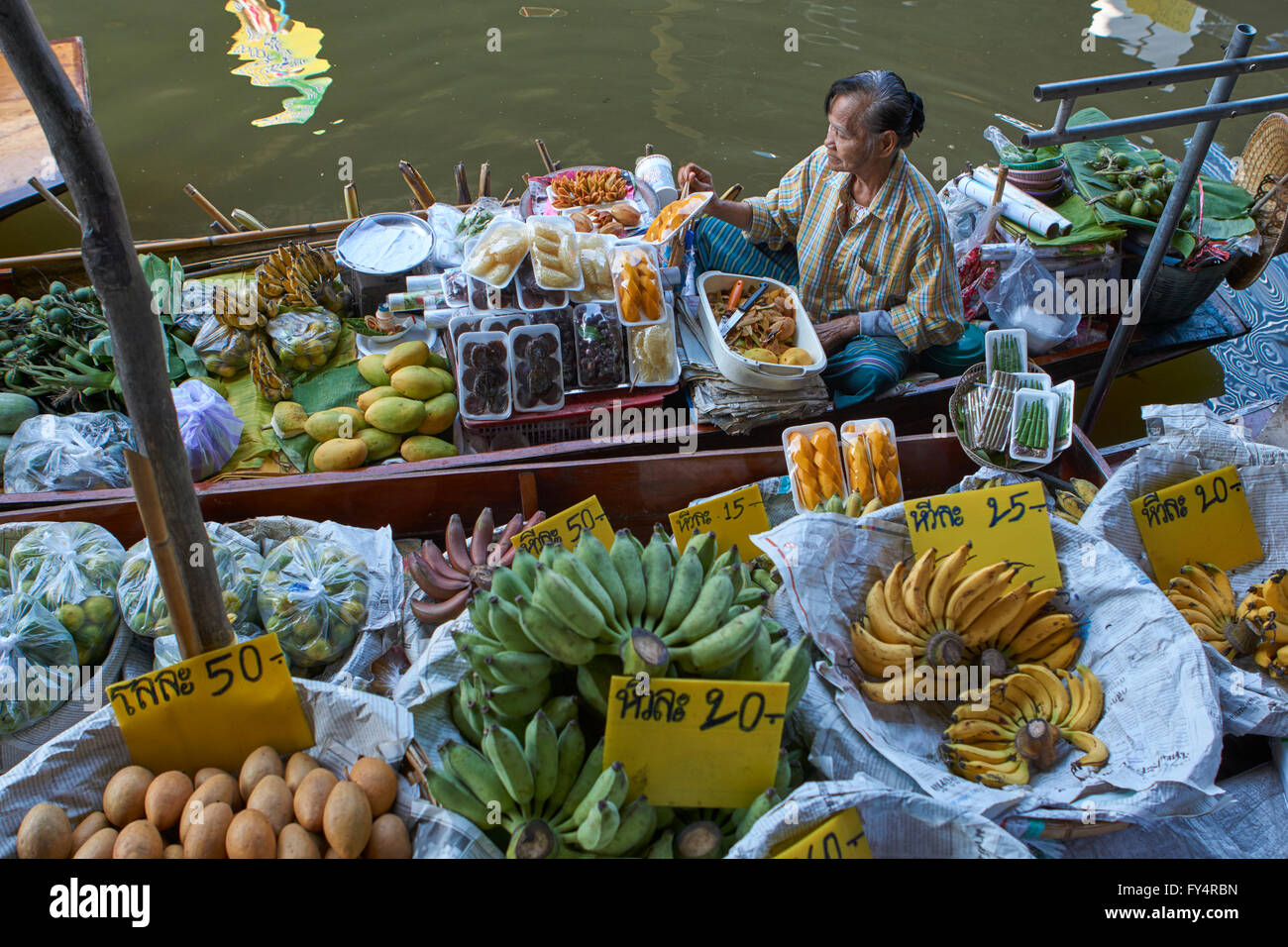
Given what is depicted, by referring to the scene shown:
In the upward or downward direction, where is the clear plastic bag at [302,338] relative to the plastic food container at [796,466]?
downward

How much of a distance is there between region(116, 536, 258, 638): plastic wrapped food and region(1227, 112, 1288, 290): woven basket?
453cm

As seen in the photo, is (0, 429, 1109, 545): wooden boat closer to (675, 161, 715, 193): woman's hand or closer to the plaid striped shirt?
the plaid striped shirt

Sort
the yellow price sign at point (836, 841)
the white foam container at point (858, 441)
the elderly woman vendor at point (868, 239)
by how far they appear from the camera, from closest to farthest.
Answer: the yellow price sign at point (836, 841) < the white foam container at point (858, 441) < the elderly woman vendor at point (868, 239)

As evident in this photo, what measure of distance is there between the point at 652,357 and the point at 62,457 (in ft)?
6.96

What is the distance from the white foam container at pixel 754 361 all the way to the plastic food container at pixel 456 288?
0.98 meters

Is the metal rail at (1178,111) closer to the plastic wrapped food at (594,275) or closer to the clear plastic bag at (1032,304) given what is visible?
the clear plastic bag at (1032,304)

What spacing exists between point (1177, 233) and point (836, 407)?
2018mm

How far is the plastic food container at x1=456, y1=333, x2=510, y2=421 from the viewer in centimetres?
324

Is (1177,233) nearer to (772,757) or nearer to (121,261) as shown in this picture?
(772,757)

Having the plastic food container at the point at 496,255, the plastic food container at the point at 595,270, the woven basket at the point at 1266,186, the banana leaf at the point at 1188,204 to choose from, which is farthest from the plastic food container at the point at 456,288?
the woven basket at the point at 1266,186

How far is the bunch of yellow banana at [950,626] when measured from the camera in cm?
188

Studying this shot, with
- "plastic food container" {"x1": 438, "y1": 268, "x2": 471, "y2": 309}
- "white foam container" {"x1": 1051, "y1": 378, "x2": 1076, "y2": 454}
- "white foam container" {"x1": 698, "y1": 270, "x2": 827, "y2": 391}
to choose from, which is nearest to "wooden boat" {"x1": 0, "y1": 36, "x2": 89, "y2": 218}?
"plastic food container" {"x1": 438, "y1": 268, "x2": 471, "y2": 309}

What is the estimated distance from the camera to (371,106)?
7164 millimetres

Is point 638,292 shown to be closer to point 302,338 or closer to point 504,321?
point 504,321
